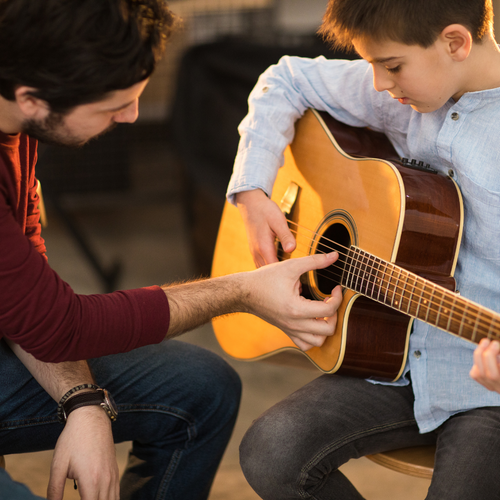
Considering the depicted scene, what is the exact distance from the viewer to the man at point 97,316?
0.86 metres

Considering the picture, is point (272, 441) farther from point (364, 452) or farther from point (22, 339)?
point (22, 339)

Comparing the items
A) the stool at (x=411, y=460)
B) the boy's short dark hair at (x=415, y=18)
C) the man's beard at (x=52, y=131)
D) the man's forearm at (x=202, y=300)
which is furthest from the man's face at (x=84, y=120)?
the stool at (x=411, y=460)

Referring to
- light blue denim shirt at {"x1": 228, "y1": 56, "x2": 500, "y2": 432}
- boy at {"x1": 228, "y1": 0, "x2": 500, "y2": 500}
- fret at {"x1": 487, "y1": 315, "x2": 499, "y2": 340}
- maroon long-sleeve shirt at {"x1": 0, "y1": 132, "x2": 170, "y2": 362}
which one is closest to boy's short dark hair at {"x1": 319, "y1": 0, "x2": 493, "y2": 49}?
boy at {"x1": 228, "y1": 0, "x2": 500, "y2": 500}

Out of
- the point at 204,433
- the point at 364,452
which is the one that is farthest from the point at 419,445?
the point at 204,433

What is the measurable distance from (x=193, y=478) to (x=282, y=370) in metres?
1.12

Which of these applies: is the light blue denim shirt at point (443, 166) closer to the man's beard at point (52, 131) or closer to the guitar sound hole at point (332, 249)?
the guitar sound hole at point (332, 249)

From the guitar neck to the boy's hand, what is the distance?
0.65ft

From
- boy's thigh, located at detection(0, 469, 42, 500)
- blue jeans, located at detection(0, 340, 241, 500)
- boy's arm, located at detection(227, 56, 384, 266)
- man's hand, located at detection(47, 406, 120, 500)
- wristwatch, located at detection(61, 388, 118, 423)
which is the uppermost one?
boy's arm, located at detection(227, 56, 384, 266)

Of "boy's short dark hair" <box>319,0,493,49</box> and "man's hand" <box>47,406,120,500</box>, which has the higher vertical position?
"boy's short dark hair" <box>319,0,493,49</box>

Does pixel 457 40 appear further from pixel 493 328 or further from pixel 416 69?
pixel 493 328

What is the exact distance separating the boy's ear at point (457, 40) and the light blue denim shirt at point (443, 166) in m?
0.07

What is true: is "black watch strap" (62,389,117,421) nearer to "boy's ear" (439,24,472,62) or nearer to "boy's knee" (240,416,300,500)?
"boy's knee" (240,416,300,500)

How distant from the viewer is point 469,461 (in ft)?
3.18

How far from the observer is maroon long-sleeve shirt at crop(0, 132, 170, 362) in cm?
88
